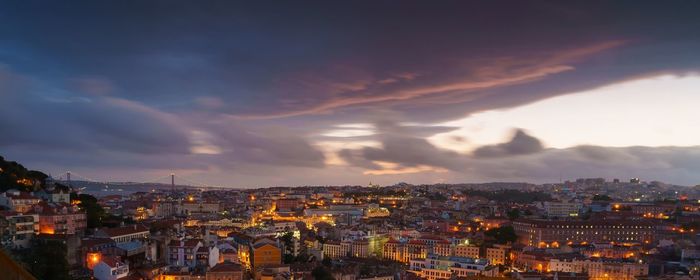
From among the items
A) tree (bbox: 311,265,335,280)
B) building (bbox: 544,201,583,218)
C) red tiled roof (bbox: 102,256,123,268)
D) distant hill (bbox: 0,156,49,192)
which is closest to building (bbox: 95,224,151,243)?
red tiled roof (bbox: 102,256,123,268)

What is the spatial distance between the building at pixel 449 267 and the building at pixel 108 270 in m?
10.1

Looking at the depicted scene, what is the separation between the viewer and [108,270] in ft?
38.5

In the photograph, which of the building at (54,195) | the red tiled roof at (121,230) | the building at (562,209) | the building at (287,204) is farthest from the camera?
the building at (287,204)

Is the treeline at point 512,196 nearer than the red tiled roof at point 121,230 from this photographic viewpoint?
No

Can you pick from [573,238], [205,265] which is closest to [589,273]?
[573,238]

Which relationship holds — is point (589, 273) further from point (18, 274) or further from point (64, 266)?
point (18, 274)

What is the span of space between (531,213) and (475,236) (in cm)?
1120

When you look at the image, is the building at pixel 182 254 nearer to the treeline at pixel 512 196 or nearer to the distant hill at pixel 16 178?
the distant hill at pixel 16 178

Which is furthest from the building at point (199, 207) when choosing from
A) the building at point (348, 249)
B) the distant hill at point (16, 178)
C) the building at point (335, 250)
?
the distant hill at point (16, 178)

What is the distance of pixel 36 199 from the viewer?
15.2m

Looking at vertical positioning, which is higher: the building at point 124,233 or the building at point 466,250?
the building at point 124,233

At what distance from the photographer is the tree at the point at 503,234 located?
2452 centimetres

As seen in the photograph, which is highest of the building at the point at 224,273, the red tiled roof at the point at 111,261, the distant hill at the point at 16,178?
the distant hill at the point at 16,178

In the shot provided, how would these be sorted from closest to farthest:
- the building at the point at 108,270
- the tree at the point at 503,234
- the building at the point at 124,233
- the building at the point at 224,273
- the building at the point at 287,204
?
the building at the point at 108,270 → the building at the point at 224,273 → the building at the point at 124,233 → the tree at the point at 503,234 → the building at the point at 287,204
